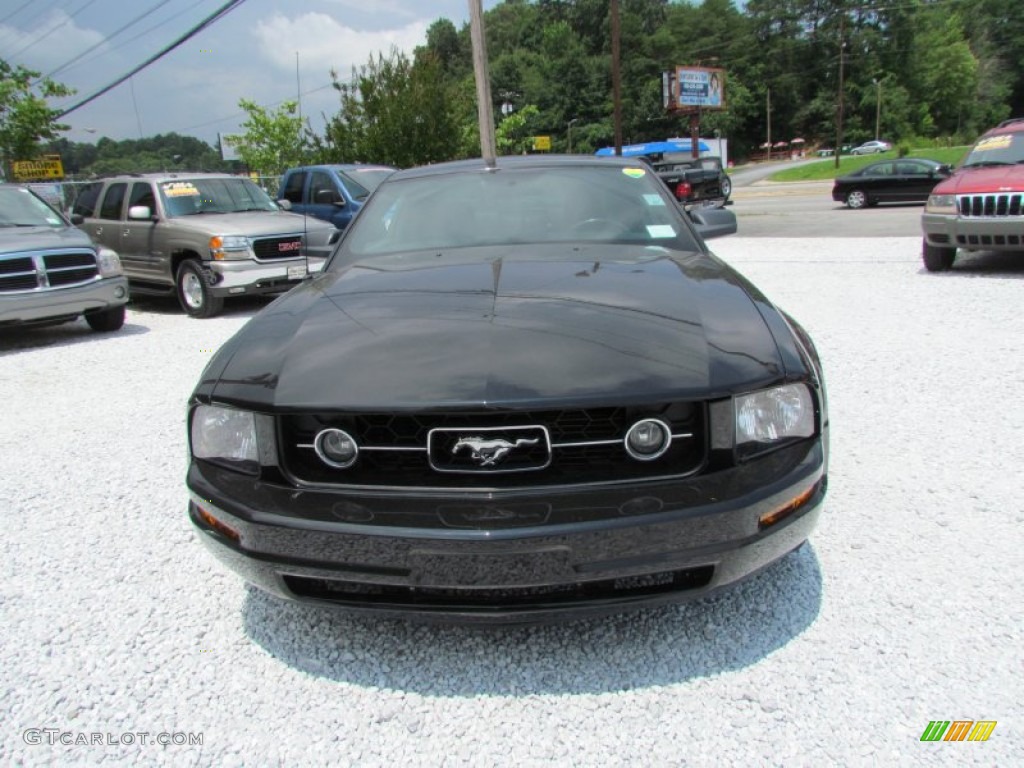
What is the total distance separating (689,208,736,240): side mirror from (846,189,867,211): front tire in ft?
62.4

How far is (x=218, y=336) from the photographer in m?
7.81

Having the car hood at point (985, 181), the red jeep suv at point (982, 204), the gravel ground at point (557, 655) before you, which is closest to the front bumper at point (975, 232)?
the red jeep suv at point (982, 204)

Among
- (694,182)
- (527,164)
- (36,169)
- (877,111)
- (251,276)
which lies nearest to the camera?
(527,164)

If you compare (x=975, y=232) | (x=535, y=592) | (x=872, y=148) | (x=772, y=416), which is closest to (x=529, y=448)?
(x=535, y=592)

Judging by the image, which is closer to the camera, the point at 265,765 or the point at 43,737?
the point at 265,765

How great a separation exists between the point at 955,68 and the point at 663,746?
103724 millimetres

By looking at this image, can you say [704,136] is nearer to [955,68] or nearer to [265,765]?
[955,68]

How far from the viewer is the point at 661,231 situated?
3229 mm

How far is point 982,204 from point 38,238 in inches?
398

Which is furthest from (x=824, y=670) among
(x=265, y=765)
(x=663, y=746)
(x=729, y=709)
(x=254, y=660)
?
(x=254, y=660)

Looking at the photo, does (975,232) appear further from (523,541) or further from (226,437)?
(226,437)

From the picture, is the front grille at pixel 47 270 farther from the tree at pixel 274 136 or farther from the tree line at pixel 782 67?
the tree line at pixel 782 67

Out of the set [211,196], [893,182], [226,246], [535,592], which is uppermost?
[211,196]

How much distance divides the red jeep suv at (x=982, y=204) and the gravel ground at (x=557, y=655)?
539 centimetres
